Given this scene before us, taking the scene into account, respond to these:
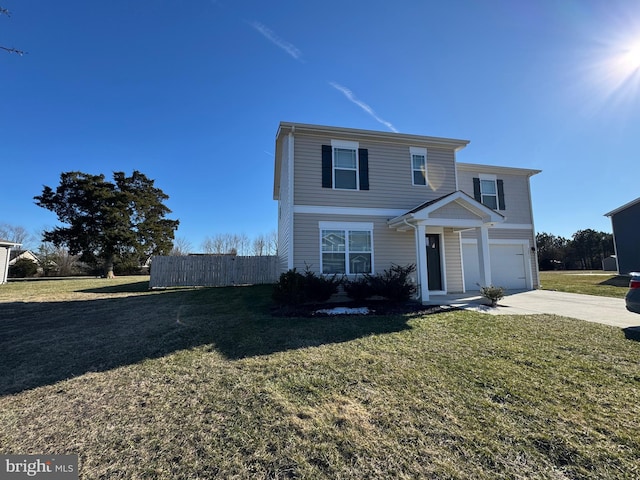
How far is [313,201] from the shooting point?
9.60m

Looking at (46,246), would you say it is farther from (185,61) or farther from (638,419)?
(638,419)

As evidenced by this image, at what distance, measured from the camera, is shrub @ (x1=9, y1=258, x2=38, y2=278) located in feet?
89.6

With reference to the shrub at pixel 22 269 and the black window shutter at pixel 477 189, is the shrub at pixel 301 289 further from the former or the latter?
the shrub at pixel 22 269

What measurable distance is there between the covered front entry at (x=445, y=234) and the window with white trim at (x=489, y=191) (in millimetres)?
3800

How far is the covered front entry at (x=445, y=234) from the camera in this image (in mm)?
8805

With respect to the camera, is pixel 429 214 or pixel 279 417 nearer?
pixel 279 417

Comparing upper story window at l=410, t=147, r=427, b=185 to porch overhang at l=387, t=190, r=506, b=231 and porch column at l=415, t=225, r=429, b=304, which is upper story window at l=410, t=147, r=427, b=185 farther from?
porch column at l=415, t=225, r=429, b=304

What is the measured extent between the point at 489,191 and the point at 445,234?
4590 mm

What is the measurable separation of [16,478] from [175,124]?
41.2 ft

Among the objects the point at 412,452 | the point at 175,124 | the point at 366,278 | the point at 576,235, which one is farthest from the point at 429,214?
the point at 576,235

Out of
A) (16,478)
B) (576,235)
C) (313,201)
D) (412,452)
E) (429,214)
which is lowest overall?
(16,478)

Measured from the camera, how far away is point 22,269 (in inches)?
1080
